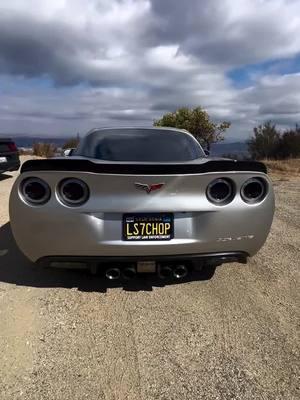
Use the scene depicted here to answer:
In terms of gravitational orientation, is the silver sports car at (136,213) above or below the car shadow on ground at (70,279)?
above

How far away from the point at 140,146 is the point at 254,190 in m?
1.32

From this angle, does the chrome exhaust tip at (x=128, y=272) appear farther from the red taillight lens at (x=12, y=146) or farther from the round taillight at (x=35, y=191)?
the red taillight lens at (x=12, y=146)

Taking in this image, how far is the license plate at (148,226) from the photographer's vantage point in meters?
3.10

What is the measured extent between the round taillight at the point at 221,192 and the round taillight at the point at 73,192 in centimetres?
90

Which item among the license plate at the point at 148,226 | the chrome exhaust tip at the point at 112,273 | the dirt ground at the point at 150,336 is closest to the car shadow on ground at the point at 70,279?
the dirt ground at the point at 150,336

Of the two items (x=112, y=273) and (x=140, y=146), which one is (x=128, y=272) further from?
(x=140, y=146)

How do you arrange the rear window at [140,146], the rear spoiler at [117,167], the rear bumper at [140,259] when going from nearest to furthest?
the rear spoiler at [117,167] → the rear bumper at [140,259] → the rear window at [140,146]

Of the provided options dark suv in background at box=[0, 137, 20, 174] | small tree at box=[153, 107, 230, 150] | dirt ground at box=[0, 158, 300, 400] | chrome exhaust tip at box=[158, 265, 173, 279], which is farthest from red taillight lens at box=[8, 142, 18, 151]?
small tree at box=[153, 107, 230, 150]

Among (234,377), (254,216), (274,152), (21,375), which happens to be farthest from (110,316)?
(274,152)

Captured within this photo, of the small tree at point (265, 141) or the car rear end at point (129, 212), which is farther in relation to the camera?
the small tree at point (265, 141)

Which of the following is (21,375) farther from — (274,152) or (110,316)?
(274,152)

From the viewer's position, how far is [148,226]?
3.10 m

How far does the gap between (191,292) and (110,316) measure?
30.4 inches

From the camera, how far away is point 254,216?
Result: 3.23 metres
